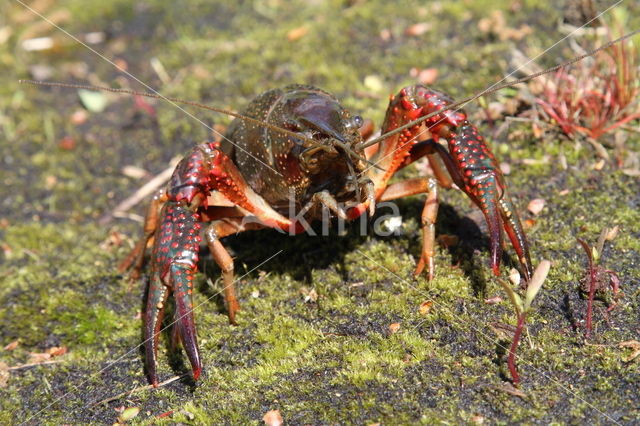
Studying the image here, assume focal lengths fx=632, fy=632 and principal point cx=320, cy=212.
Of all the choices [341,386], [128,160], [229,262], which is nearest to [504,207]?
[341,386]

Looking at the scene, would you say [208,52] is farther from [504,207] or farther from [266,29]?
[504,207]

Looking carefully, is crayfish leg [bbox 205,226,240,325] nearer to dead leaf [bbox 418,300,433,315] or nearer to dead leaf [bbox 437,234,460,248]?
dead leaf [bbox 418,300,433,315]

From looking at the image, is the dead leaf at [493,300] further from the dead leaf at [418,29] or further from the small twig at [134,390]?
the dead leaf at [418,29]

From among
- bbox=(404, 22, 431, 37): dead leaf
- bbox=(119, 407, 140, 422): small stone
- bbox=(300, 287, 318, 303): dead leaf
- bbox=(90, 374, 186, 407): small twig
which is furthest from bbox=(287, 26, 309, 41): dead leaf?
bbox=(119, 407, 140, 422): small stone

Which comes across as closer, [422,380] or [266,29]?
[422,380]

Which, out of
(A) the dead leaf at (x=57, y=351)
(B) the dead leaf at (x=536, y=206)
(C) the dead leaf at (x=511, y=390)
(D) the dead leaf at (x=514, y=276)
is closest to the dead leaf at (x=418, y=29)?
(B) the dead leaf at (x=536, y=206)

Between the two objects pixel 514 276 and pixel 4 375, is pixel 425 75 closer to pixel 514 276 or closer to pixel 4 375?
pixel 514 276
